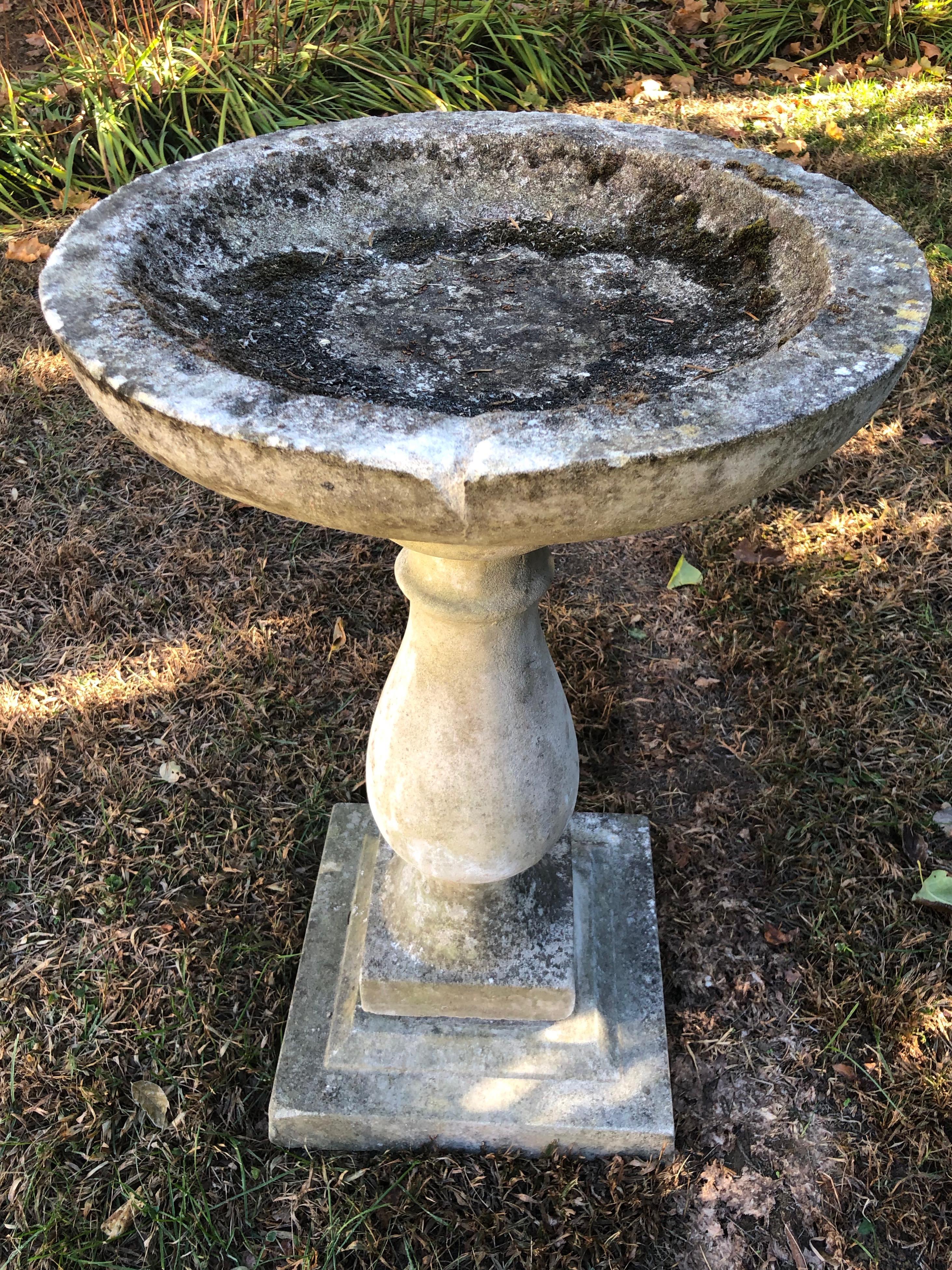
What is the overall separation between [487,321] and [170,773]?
151 centimetres

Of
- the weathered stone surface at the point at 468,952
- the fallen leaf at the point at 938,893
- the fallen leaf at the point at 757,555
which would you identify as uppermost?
the weathered stone surface at the point at 468,952

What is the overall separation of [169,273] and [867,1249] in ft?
6.72

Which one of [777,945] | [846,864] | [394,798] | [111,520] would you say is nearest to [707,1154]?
[777,945]

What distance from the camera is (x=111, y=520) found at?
3240 mm

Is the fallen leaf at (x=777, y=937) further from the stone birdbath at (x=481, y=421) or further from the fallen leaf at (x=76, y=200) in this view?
the fallen leaf at (x=76, y=200)

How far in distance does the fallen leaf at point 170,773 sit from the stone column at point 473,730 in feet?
2.86

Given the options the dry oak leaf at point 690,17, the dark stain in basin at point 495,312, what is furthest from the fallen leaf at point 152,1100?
the dry oak leaf at point 690,17

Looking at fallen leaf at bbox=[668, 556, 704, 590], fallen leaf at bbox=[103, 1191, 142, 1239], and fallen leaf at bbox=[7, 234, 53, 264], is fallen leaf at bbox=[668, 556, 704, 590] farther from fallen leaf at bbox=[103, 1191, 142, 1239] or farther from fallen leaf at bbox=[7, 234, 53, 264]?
fallen leaf at bbox=[7, 234, 53, 264]

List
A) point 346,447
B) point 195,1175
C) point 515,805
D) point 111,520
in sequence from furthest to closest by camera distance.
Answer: point 111,520, point 195,1175, point 515,805, point 346,447

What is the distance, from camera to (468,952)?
1.89 metres

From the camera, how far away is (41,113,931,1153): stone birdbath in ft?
3.44

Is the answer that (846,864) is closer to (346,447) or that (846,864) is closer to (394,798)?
(394,798)

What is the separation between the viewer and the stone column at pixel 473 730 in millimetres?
1529

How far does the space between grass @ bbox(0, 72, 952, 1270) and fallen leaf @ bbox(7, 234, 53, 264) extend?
58cm
